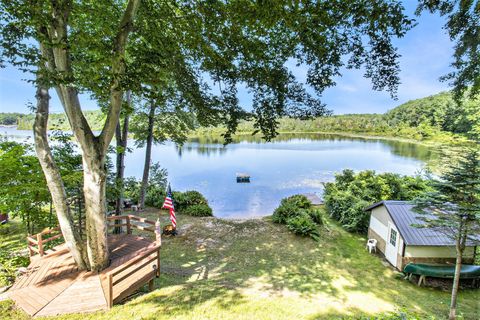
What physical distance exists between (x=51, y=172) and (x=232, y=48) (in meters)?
4.98

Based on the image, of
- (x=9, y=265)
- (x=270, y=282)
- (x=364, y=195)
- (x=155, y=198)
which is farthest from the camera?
(x=155, y=198)

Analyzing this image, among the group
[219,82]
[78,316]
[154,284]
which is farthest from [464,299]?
[78,316]

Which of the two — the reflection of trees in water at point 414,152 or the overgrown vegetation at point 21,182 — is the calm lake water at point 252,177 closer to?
the overgrown vegetation at point 21,182

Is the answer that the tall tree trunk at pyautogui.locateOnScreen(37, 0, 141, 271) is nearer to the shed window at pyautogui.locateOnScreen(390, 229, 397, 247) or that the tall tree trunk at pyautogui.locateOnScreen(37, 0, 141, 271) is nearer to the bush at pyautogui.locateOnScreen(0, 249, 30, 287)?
the bush at pyautogui.locateOnScreen(0, 249, 30, 287)

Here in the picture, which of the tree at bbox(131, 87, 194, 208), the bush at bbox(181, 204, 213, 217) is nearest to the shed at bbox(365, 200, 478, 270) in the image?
the bush at bbox(181, 204, 213, 217)

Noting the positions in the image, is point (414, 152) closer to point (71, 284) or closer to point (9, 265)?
point (71, 284)

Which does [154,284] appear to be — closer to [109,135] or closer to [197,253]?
[197,253]

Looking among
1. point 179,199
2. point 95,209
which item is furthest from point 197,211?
point 95,209

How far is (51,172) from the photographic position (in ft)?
16.4

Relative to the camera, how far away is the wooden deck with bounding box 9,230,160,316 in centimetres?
446

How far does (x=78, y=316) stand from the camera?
423 cm

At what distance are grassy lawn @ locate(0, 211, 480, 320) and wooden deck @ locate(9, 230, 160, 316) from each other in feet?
0.82

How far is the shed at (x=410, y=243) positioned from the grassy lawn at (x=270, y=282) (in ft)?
2.89

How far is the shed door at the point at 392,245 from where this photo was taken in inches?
374
